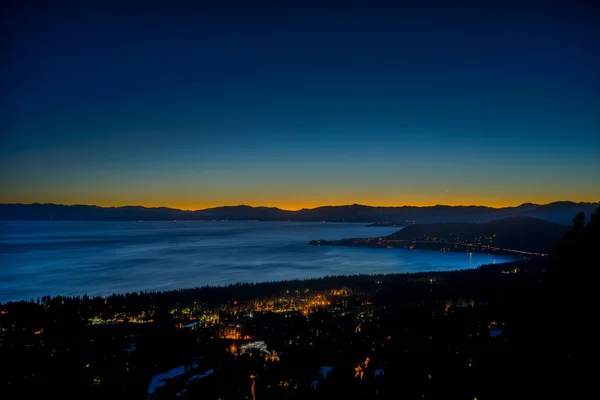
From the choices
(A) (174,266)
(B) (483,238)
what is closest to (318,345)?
(A) (174,266)

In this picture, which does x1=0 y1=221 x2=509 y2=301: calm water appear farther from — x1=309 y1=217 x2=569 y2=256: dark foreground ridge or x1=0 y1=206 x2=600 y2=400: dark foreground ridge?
x1=0 y1=206 x2=600 y2=400: dark foreground ridge

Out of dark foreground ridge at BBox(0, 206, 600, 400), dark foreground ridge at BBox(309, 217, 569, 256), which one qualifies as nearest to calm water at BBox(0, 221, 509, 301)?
dark foreground ridge at BBox(309, 217, 569, 256)

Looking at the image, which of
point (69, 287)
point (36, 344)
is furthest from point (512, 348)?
point (69, 287)

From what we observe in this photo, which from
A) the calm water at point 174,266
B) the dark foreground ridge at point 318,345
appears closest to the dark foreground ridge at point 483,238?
the calm water at point 174,266

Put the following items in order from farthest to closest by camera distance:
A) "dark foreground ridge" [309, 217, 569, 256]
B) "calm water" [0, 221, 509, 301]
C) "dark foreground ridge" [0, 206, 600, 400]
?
1. "dark foreground ridge" [309, 217, 569, 256]
2. "calm water" [0, 221, 509, 301]
3. "dark foreground ridge" [0, 206, 600, 400]

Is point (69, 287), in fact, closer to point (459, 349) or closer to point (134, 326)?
point (134, 326)

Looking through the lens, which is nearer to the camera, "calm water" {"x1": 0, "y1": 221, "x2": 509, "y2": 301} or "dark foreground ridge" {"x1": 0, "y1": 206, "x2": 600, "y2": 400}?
"dark foreground ridge" {"x1": 0, "y1": 206, "x2": 600, "y2": 400}
